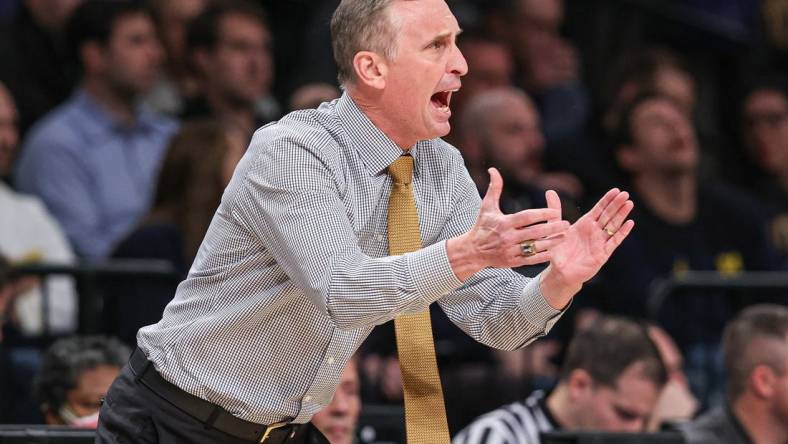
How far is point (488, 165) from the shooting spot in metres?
6.74

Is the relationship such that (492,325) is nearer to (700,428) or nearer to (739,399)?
(700,428)

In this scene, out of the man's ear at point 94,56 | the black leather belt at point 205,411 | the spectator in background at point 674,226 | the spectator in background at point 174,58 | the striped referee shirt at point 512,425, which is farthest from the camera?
the spectator in background at point 174,58

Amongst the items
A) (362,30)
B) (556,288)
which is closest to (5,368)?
(362,30)

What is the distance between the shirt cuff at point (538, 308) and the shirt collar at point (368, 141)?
0.42 m

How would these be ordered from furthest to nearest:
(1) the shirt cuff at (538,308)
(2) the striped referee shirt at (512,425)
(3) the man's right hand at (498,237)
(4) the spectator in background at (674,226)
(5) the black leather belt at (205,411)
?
(4) the spectator in background at (674,226) → (2) the striped referee shirt at (512,425) → (5) the black leather belt at (205,411) → (1) the shirt cuff at (538,308) → (3) the man's right hand at (498,237)

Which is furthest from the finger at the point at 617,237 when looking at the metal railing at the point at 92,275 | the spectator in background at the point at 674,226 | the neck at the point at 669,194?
the neck at the point at 669,194

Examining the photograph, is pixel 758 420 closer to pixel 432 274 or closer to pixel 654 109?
pixel 654 109

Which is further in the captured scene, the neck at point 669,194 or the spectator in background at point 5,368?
the neck at point 669,194

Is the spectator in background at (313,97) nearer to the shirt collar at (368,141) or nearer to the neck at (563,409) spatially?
the neck at (563,409)

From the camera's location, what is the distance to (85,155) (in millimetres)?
6832

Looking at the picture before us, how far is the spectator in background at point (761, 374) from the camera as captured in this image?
5500mm

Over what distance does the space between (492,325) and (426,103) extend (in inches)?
20.4

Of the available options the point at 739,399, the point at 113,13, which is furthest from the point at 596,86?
the point at 739,399

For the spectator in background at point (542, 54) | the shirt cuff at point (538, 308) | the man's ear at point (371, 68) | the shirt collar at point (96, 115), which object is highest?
the man's ear at point (371, 68)
